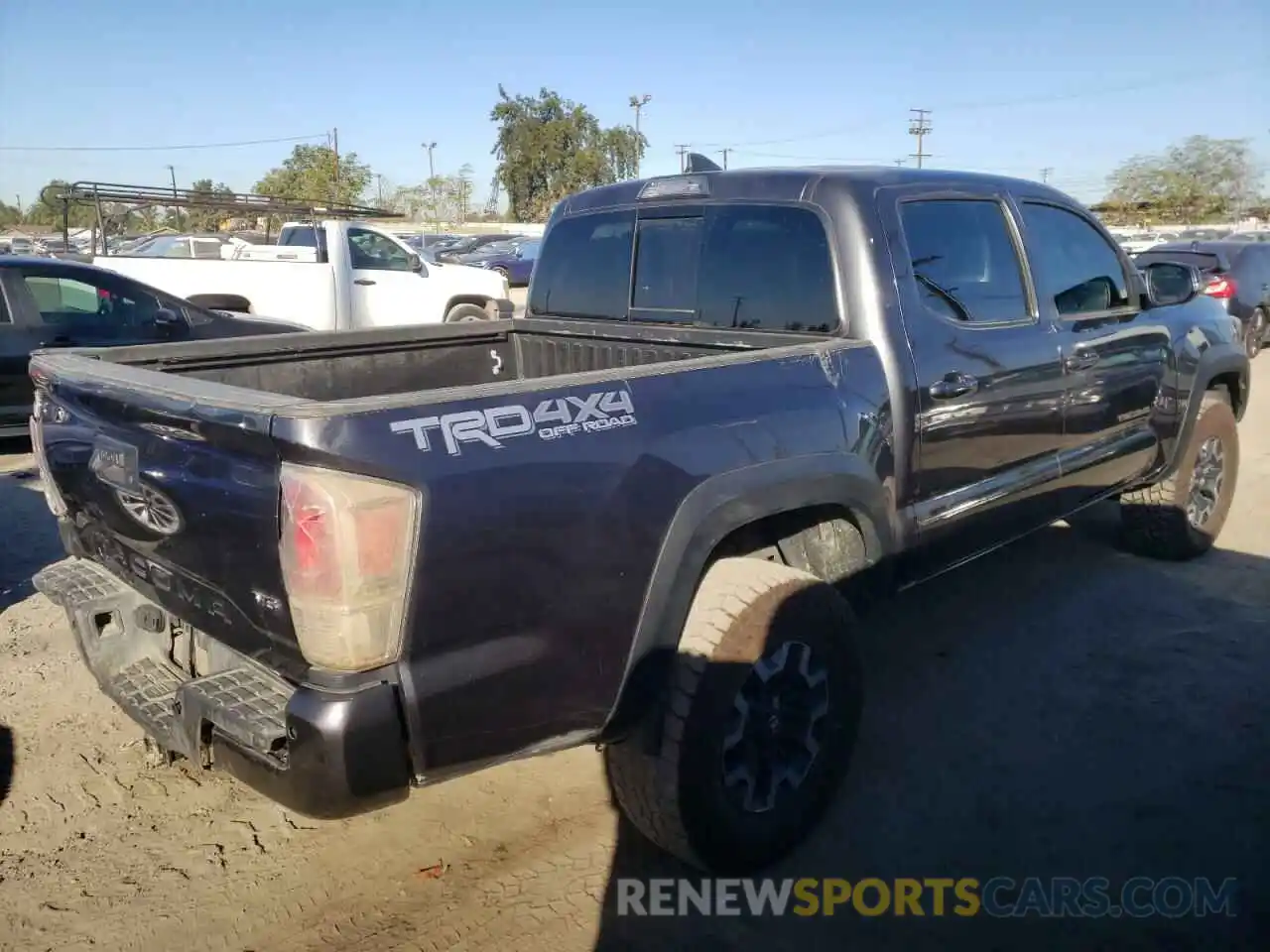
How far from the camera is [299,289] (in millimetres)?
11695

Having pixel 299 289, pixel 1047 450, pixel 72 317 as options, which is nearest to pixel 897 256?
Result: pixel 1047 450

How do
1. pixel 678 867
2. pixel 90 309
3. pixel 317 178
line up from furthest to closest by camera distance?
1. pixel 317 178
2. pixel 90 309
3. pixel 678 867

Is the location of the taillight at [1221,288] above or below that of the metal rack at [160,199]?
below

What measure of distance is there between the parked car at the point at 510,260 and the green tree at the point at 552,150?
29.7 m

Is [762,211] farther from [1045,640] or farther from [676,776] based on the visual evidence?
[1045,640]

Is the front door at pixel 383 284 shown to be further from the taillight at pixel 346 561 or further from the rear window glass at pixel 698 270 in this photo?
the taillight at pixel 346 561

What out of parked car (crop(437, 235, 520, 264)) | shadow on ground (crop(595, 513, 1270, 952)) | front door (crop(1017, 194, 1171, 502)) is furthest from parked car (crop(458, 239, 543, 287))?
shadow on ground (crop(595, 513, 1270, 952))

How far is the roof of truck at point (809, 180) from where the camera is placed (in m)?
3.45

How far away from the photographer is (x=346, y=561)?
2012 mm

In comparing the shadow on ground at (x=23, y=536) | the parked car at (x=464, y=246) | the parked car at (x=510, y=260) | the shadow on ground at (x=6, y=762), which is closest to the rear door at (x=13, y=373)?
the shadow on ground at (x=23, y=536)

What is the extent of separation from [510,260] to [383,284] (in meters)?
16.4

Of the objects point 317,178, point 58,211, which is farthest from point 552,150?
point 58,211

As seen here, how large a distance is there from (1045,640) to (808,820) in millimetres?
1961

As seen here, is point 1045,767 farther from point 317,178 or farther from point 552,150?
point 552,150
